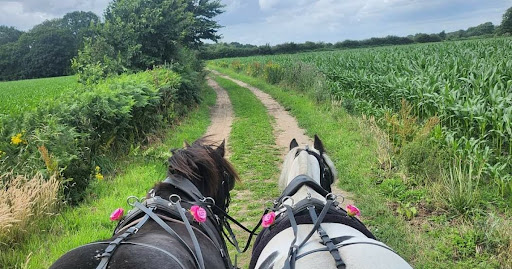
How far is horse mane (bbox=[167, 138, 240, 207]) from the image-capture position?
9.52ft

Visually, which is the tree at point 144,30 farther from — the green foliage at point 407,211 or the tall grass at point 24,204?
the green foliage at point 407,211

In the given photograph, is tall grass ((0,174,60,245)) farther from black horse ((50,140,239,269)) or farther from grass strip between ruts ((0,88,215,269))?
black horse ((50,140,239,269))

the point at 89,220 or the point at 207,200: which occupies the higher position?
the point at 207,200

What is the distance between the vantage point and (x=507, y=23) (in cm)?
5050

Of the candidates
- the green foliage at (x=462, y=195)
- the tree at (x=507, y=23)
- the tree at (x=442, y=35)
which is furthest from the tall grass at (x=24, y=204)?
the tree at (x=442, y=35)

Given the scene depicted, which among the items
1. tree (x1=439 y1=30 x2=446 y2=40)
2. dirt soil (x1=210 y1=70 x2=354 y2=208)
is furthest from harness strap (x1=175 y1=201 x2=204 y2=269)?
tree (x1=439 y1=30 x2=446 y2=40)

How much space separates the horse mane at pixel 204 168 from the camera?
2.90m

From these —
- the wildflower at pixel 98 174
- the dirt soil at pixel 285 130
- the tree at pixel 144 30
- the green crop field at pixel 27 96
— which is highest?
the tree at pixel 144 30

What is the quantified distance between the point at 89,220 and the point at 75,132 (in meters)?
1.78

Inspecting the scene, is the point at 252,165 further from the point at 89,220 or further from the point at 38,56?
the point at 38,56

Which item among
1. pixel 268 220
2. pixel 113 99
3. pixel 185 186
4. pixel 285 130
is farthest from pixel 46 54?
pixel 268 220

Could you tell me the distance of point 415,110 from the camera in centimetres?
820

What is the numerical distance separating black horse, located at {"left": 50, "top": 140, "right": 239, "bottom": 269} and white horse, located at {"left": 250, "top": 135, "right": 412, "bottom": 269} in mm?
383

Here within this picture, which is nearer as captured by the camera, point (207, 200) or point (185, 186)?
point (185, 186)
